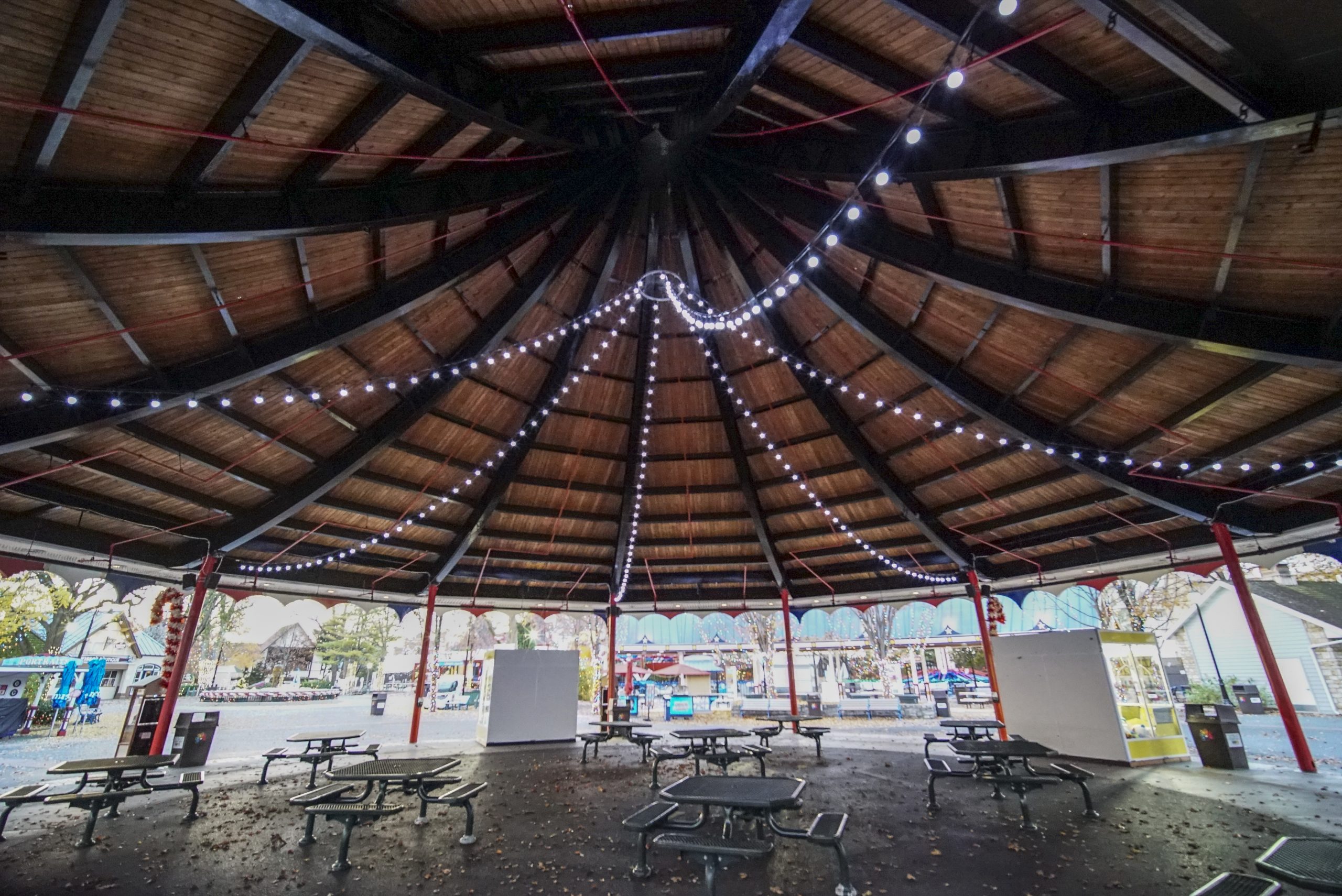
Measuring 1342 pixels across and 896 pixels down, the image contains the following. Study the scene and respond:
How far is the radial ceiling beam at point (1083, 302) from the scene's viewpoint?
23.7 feet

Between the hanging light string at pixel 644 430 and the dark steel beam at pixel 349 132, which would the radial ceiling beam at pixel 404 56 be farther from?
the hanging light string at pixel 644 430

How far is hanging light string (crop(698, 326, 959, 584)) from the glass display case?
445cm

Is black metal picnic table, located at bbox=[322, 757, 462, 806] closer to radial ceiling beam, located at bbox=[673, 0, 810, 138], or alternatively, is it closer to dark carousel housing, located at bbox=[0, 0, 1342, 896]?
dark carousel housing, located at bbox=[0, 0, 1342, 896]

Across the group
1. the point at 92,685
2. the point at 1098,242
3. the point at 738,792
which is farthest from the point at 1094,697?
the point at 92,685

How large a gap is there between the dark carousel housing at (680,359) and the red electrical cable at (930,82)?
0.14 metres

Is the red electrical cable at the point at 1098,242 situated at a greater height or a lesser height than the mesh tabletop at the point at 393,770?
greater

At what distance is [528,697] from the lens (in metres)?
17.4

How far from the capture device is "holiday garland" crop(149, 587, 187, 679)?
13328mm

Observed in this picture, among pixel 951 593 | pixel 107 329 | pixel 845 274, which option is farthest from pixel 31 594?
pixel 951 593

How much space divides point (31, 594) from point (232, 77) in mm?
33940

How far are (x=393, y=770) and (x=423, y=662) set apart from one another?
31.2ft

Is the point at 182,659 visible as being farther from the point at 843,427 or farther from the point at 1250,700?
the point at 1250,700

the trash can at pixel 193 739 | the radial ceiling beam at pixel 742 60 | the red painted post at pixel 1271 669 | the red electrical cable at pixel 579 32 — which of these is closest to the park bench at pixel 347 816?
the red electrical cable at pixel 579 32

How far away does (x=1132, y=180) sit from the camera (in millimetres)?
6523
